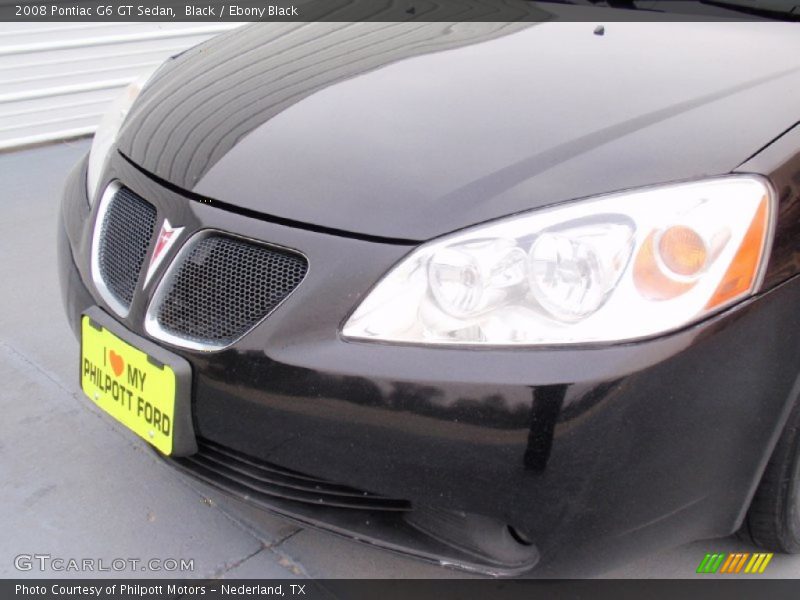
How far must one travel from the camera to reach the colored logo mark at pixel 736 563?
6.81ft

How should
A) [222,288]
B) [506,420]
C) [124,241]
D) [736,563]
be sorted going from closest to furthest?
[506,420] → [222,288] → [124,241] → [736,563]

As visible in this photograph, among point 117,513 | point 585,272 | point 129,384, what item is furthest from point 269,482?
point 585,272

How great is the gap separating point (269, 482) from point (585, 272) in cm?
76

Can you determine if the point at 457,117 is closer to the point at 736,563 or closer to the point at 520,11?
the point at 520,11

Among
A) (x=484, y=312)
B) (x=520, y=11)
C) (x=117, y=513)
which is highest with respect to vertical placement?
(x=520, y=11)

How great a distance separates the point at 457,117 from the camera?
183 centimetres

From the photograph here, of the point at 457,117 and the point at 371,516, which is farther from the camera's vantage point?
the point at 457,117

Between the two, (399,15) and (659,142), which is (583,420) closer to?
(659,142)

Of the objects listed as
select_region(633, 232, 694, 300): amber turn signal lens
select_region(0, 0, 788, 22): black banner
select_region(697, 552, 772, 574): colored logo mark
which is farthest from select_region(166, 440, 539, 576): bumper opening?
select_region(0, 0, 788, 22): black banner

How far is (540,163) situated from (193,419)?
0.82m

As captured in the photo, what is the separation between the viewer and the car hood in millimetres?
1608

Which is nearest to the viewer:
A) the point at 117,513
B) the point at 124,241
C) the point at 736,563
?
the point at 124,241

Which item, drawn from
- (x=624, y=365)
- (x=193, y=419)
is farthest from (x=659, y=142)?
(x=193, y=419)

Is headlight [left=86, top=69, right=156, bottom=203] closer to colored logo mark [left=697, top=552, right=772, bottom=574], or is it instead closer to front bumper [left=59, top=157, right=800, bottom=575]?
front bumper [left=59, top=157, right=800, bottom=575]
